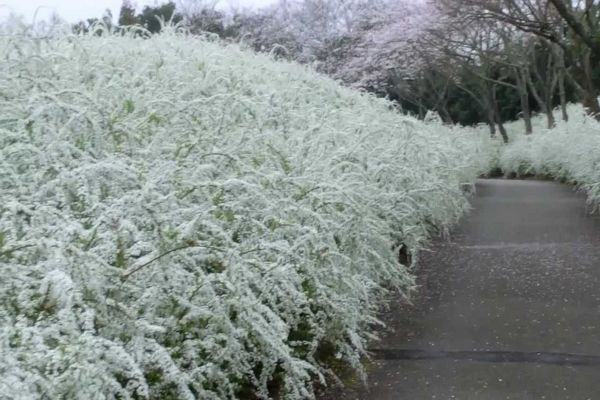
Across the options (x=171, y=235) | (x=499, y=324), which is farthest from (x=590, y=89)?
(x=171, y=235)

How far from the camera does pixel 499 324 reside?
5.01 metres

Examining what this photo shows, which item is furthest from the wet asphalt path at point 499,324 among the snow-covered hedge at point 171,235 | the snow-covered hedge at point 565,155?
the snow-covered hedge at point 565,155

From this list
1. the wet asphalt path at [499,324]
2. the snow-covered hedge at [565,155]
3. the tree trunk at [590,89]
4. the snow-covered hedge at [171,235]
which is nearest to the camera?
the snow-covered hedge at [171,235]

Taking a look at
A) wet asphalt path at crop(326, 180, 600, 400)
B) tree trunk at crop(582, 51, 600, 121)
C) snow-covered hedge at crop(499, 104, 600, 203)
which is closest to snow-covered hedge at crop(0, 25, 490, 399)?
wet asphalt path at crop(326, 180, 600, 400)

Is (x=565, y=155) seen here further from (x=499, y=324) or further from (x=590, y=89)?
(x=499, y=324)

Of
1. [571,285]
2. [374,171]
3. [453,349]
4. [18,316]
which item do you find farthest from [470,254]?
[18,316]

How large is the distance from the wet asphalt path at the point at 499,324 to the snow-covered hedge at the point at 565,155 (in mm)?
2606

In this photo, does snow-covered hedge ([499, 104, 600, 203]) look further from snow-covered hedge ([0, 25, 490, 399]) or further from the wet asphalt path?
snow-covered hedge ([0, 25, 490, 399])

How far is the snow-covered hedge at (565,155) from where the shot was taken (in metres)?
11.0

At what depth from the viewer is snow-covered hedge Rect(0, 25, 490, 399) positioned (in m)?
2.45

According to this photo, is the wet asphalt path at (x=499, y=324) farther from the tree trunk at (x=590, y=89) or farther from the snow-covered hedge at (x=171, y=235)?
the tree trunk at (x=590, y=89)

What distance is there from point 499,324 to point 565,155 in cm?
1087

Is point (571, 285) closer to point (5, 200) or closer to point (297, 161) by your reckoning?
point (297, 161)

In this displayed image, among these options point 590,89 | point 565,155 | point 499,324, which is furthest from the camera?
point 565,155
